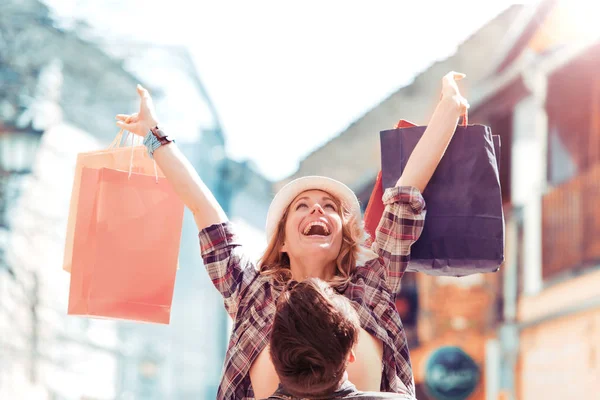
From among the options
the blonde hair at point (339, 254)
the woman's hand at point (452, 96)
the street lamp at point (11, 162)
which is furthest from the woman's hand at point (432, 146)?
the street lamp at point (11, 162)

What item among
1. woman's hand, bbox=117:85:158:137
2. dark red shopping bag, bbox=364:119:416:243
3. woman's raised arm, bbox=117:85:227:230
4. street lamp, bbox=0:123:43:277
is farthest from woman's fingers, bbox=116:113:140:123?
street lamp, bbox=0:123:43:277

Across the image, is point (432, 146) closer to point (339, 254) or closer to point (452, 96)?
point (452, 96)

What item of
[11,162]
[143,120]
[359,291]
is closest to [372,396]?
[359,291]

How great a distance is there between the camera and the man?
1.25m

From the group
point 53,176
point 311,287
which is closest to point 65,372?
point 53,176

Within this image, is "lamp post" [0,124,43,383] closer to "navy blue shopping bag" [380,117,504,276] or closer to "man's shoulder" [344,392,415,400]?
"navy blue shopping bag" [380,117,504,276]

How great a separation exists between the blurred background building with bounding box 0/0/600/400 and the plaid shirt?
3.44 m

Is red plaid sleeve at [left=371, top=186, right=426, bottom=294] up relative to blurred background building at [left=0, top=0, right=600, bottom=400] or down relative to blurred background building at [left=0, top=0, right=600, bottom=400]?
down

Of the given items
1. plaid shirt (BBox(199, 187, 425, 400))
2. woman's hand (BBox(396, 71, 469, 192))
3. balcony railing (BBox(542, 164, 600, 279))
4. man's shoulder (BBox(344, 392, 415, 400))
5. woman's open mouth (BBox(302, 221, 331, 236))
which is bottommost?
man's shoulder (BBox(344, 392, 415, 400))

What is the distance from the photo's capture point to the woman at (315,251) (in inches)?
65.6

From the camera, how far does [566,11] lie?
5.30m

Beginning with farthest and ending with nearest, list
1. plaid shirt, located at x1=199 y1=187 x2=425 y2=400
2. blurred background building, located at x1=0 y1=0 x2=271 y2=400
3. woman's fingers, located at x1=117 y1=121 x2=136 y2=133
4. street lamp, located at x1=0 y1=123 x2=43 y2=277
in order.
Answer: blurred background building, located at x1=0 y1=0 x2=271 y2=400
street lamp, located at x1=0 y1=123 x2=43 y2=277
woman's fingers, located at x1=117 y1=121 x2=136 y2=133
plaid shirt, located at x1=199 y1=187 x2=425 y2=400

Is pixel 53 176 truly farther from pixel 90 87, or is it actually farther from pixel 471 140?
pixel 471 140

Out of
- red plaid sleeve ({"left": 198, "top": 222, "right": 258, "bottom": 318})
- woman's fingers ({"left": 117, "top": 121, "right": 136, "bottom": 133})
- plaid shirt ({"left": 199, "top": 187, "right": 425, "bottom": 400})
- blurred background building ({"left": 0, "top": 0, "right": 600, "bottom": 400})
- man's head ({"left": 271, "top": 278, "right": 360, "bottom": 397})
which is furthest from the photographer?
blurred background building ({"left": 0, "top": 0, "right": 600, "bottom": 400})
